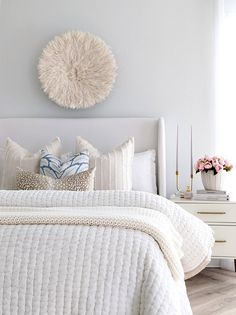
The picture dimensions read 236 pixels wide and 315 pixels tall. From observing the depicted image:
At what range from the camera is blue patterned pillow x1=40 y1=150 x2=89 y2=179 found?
10.9ft

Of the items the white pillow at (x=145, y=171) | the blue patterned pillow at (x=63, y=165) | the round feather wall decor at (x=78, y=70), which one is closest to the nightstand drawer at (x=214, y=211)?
the white pillow at (x=145, y=171)

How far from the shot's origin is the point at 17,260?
1.76m

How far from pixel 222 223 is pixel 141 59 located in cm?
148

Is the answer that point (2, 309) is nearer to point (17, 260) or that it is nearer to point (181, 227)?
point (17, 260)

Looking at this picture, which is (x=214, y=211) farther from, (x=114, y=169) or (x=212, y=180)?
(x=114, y=169)

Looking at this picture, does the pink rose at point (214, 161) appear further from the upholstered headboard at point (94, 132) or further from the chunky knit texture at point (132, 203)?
the chunky knit texture at point (132, 203)

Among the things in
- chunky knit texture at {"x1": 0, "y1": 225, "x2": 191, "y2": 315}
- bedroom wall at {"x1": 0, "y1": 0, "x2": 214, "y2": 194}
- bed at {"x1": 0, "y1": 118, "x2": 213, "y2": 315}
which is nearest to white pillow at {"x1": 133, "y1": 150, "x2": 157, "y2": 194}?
bedroom wall at {"x1": 0, "y1": 0, "x2": 214, "y2": 194}

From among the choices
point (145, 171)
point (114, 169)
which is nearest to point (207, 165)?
point (145, 171)

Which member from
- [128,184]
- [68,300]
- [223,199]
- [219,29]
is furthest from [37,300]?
[219,29]

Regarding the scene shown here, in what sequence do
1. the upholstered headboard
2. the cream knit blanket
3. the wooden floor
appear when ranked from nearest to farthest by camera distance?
the cream knit blanket → the wooden floor → the upholstered headboard

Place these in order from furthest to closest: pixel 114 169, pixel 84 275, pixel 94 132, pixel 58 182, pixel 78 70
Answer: pixel 78 70
pixel 94 132
pixel 114 169
pixel 58 182
pixel 84 275

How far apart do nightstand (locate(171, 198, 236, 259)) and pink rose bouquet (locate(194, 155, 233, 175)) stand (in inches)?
10.2

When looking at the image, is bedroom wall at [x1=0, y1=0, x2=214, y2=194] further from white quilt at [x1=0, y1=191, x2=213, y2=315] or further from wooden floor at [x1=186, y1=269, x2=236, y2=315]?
white quilt at [x1=0, y1=191, x2=213, y2=315]

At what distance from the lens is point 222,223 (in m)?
3.56
